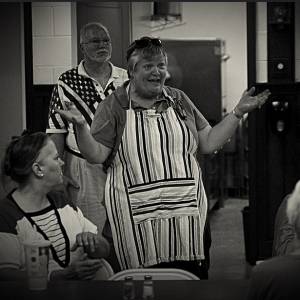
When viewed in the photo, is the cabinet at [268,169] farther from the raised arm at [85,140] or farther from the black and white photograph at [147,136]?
the raised arm at [85,140]

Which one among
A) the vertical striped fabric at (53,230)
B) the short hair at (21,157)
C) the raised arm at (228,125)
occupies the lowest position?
the vertical striped fabric at (53,230)

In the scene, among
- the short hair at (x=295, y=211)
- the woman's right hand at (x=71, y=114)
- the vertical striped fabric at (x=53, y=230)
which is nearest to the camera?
the short hair at (x=295, y=211)

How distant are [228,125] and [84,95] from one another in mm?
543

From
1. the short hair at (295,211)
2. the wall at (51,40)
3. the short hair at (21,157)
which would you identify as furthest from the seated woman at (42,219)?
the short hair at (295,211)

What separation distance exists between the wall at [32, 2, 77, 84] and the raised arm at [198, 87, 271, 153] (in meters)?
0.57

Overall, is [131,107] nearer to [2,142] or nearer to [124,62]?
[124,62]

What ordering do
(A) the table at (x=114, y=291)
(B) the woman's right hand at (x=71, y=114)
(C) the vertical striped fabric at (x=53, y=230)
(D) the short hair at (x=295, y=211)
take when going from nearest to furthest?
→ (D) the short hair at (x=295, y=211) → (A) the table at (x=114, y=291) → (B) the woman's right hand at (x=71, y=114) → (C) the vertical striped fabric at (x=53, y=230)

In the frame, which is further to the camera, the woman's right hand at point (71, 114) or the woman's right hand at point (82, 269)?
the woman's right hand at point (82, 269)

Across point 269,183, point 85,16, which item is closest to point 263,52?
point 269,183

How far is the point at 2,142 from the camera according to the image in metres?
2.82

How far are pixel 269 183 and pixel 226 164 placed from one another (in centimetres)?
19

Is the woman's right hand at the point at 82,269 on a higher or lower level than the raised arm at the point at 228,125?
lower

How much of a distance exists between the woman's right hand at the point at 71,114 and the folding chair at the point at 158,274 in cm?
59

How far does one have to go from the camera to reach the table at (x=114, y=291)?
2580mm
